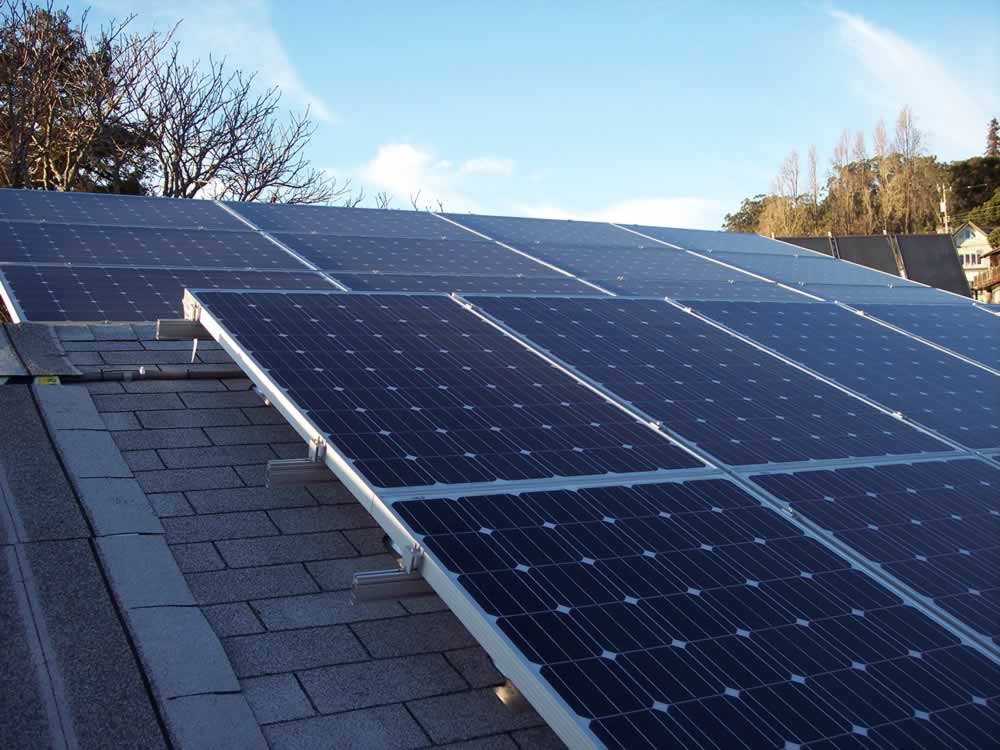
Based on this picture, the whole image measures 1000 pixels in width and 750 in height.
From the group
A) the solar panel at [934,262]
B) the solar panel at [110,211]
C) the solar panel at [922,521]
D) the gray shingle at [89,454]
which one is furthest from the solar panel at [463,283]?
the solar panel at [934,262]

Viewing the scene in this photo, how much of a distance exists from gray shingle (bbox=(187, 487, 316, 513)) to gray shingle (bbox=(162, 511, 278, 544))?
0.11m

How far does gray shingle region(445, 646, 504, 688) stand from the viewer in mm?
5906

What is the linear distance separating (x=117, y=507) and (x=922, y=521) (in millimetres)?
5983

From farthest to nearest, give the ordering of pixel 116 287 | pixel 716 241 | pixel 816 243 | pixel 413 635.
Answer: pixel 816 243, pixel 716 241, pixel 116 287, pixel 413 635

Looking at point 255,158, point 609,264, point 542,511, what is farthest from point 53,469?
point 255,158

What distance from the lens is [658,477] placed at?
23.2 feet

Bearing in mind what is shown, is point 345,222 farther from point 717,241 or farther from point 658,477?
point 658,477

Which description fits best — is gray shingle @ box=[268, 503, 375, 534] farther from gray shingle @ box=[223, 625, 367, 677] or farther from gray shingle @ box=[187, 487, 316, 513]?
gray shingle @ box=[223, 625, 367, 677]

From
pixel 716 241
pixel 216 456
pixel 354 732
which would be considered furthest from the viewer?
pixel 716 241

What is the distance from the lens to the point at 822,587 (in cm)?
→ 607

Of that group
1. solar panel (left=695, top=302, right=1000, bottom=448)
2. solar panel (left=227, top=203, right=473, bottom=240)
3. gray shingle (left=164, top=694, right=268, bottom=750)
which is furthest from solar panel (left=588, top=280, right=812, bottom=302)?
gray shingle (left=164, top=694, right=268, bottom=750)

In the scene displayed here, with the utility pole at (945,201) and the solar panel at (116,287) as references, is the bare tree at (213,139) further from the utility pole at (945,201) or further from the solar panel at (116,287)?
the utility pole at (945,201)

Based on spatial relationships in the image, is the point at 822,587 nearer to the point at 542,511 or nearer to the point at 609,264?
the point at 542,511

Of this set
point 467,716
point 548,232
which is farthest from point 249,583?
Answer: point 548,232
